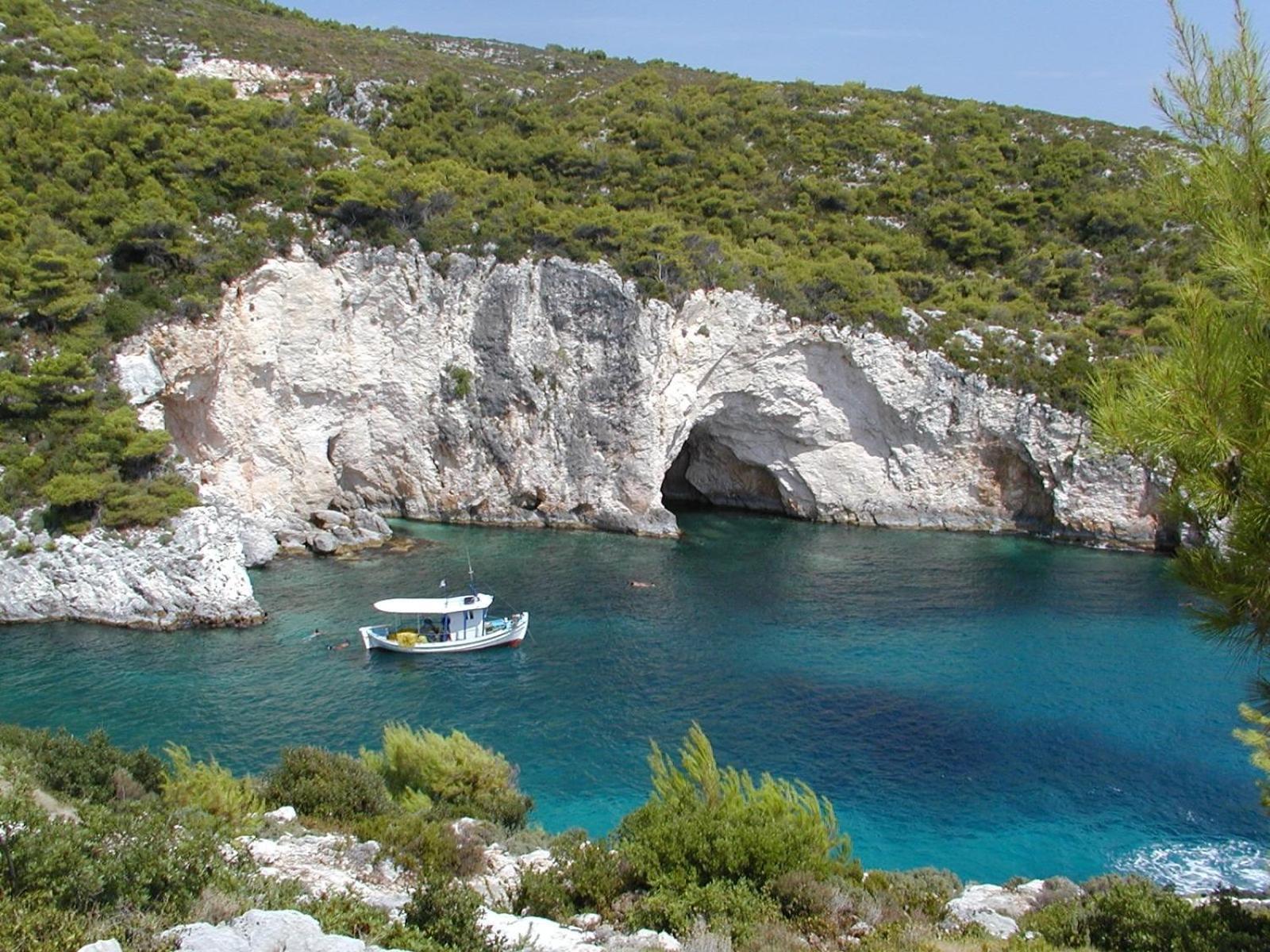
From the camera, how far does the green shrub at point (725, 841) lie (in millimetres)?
10766

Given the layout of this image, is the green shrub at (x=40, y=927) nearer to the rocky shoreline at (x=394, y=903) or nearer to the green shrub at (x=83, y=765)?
the rocky shoreline at (x=394, y=903)

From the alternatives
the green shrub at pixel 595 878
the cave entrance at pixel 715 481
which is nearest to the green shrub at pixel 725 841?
the green shrub at pixel 595 878

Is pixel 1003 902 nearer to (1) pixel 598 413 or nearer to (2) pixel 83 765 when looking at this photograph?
(2) pixel 83 765

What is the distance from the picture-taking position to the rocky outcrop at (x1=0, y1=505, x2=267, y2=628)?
26375 millimetres

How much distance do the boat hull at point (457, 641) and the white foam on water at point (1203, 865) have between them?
54.1 feet

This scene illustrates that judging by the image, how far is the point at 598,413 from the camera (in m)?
41.1

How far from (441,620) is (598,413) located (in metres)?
16.1

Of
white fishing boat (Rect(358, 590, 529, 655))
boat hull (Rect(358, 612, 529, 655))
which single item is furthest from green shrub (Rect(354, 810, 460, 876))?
white fishing boat (Rect(358, 590, 529, 655))

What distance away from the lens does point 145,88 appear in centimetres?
4234

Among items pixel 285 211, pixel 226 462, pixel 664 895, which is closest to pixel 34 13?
pixel 285 211

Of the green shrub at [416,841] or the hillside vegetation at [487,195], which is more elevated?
the hillside vegetation at [487,195]

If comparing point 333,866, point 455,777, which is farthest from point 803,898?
point 455,777

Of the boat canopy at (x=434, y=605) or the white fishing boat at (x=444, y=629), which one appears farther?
the boat canopy at (x=434, y=605)

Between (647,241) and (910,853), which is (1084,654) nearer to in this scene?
(910,853)
